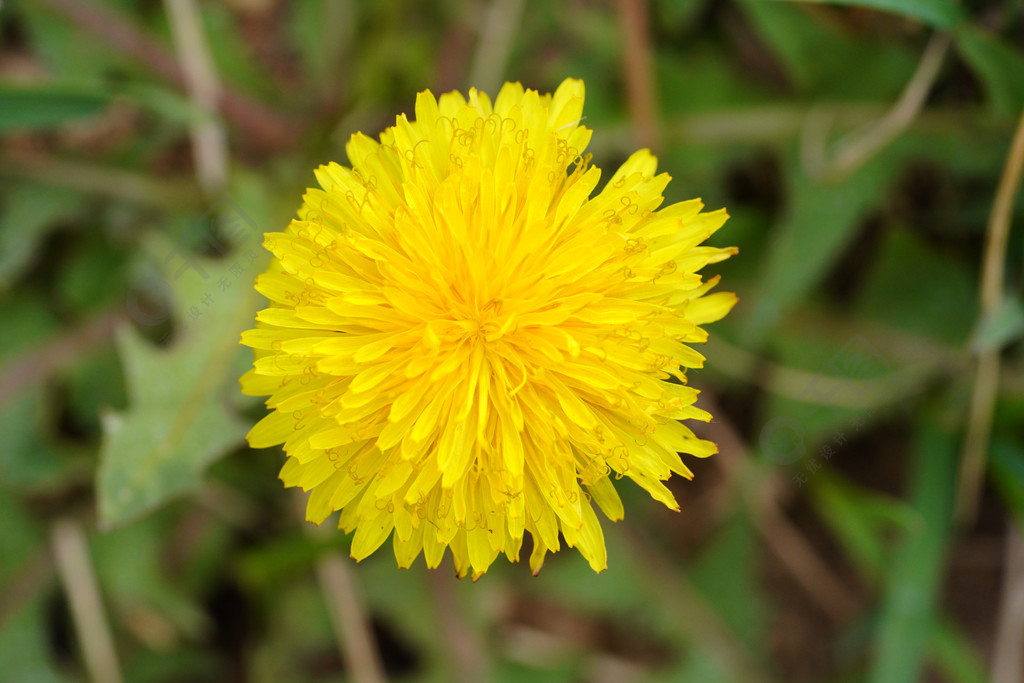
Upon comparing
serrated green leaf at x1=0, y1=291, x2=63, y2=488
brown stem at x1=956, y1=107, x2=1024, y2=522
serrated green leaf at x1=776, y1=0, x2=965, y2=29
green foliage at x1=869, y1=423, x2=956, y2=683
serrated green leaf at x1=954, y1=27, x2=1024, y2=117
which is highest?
serrated green leaf at x1=0, y1=291, x2=63, y2=488

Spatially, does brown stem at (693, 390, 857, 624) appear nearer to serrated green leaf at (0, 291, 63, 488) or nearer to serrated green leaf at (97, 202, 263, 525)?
serrated green leaf at (97, 202, 263, 525)

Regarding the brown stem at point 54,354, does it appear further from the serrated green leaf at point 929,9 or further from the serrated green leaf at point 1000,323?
the serrated green leaf at point 1000,323

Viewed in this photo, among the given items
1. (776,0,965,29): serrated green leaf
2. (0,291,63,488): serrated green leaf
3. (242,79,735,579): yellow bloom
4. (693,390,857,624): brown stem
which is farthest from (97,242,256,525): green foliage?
(776,0,965,29): serrated green leaf

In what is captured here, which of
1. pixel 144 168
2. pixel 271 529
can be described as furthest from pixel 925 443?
pixel 144 168

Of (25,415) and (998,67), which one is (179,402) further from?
(998,67)

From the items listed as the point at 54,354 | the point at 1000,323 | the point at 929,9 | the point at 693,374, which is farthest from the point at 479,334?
the point at 54,354

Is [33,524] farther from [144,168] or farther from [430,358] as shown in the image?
[430,358]

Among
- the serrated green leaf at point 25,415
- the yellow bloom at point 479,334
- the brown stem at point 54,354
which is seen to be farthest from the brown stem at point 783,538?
the serrated green leaf at point 25,415
